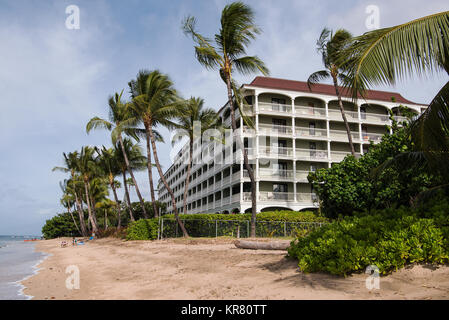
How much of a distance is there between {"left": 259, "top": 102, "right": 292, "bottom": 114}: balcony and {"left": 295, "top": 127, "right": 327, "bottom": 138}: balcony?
7.71 ft

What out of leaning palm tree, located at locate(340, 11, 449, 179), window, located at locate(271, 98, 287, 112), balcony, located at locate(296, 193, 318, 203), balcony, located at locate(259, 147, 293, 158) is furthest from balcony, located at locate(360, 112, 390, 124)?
leaning palm tree, located at locate(340, 11, 449, 179)

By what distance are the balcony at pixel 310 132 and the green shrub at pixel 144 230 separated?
60.9 ft

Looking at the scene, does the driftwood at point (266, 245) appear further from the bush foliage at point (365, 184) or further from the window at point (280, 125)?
the window at point (280, 125)

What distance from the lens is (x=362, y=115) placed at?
3669 centimetres

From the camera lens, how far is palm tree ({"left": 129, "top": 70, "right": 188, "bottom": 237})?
73.9ft

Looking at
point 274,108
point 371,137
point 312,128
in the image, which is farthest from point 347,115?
point 274,108

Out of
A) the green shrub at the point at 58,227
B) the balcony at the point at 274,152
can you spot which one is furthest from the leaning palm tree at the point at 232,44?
the green shrub at the point at 58,227

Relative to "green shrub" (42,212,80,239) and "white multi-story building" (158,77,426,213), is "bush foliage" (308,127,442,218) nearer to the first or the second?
"white multi-story building" (158,77,426,213)

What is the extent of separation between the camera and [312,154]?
1358 inches

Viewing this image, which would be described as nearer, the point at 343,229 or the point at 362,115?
the point at 343,229

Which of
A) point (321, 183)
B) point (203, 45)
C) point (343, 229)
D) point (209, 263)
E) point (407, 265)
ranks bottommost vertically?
point (209, 263)
